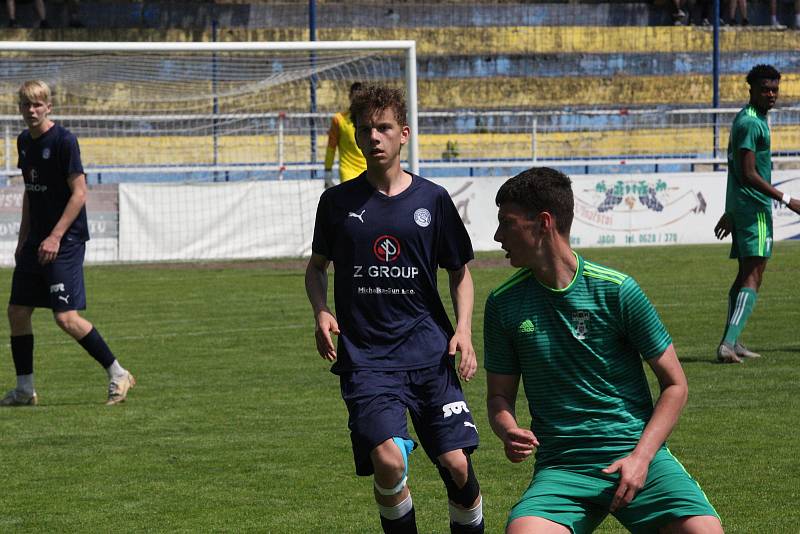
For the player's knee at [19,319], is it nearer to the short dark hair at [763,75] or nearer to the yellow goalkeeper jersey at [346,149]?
the short dark hair at [763,75]

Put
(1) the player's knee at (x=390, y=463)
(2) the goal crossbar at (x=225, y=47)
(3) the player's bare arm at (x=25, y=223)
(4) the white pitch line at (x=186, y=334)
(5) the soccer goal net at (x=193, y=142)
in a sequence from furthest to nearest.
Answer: (5) the soccer goal net at (x=193, y=142), (2) the goal crossbar at (x=225, y=47), (4) the white pitch line at (x=186, y=334), (3) the player's bare arm at (x=25, y=223), (1) the player's knee at (x=390, y=463)

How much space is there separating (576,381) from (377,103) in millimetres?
1711

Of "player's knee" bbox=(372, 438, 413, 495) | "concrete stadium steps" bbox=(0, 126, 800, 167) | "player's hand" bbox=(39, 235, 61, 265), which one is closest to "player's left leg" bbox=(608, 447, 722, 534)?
"player's knee" bbox=(372, 438, 413, 495)

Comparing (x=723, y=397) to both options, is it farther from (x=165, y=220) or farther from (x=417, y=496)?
(x=165, y=220)

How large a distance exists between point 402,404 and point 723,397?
426 centimetres

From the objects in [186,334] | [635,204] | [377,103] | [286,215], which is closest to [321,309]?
[377,103]

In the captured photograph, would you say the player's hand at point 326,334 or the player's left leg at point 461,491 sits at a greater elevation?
the player's hand at point 326,334

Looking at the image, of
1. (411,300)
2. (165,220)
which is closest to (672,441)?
(411,300)

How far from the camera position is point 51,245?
9078 mm

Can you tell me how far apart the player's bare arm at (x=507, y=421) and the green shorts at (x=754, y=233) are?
20.9ft

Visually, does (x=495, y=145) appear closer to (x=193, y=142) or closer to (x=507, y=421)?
(x=193, y=142)

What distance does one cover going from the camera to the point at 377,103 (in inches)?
220

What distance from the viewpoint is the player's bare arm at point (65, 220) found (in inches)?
358

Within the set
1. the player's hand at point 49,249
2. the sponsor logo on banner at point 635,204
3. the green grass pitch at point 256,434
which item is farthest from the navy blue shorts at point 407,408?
the sponsor logo on banner at point 635,204
